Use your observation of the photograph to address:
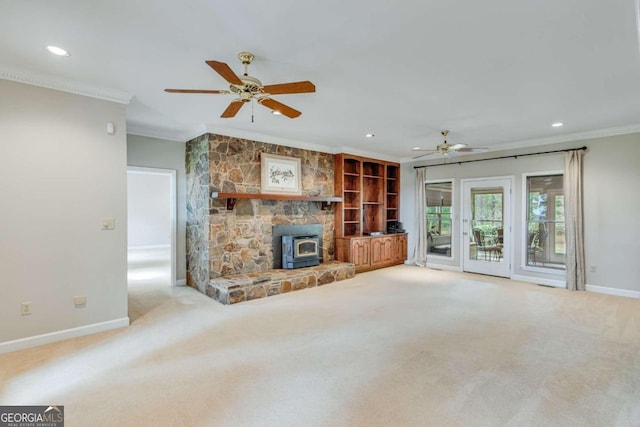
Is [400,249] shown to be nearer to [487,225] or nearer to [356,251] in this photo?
[356,251]

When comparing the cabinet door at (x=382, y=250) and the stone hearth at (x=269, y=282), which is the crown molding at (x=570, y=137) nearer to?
the cabinet door at (x=382, y=250)

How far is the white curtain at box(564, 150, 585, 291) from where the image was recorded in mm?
5469

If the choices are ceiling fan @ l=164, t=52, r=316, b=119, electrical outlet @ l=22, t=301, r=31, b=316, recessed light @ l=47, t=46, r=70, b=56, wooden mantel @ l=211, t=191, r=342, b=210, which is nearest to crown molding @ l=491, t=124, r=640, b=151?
wooden mantel @ l=211, t=191, r=342, b=210

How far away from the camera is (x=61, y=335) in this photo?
3398 millimetres

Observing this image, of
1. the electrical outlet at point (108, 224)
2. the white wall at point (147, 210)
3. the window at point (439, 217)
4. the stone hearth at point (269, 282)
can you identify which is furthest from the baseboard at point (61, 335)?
the white wall at point (147, 210)

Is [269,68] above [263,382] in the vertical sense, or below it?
above

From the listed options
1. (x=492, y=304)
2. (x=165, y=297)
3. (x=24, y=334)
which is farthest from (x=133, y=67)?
(x=492, y=304)

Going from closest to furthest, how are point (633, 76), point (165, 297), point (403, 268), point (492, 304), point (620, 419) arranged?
point (620, 419)
point (633, 76)
point (492, 304)
point (165, 297)
point (403, 268)

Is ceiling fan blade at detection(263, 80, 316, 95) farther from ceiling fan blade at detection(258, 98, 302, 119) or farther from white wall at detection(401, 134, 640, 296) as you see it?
white wall at detection(401, 134, 640, 296)

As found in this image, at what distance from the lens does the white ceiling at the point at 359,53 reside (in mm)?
2160

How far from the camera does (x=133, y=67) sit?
9.96 feet

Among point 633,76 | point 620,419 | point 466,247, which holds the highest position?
point 633,76

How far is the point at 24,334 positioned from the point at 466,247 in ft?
24.3

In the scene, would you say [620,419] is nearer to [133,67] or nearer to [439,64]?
[439,64]
